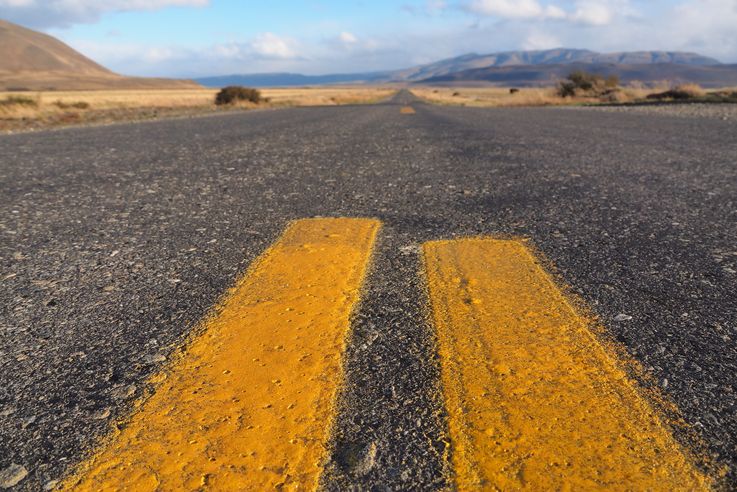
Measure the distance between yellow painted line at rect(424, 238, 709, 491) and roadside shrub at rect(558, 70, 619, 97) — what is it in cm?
3188

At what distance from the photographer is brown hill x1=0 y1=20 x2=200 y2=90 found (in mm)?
101294

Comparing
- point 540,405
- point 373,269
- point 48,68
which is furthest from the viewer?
point 48,68

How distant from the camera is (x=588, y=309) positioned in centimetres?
146

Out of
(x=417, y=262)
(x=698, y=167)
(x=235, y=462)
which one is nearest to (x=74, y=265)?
(x=417, y=262)

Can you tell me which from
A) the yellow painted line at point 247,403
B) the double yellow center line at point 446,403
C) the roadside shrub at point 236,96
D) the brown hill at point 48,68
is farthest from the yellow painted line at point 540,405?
the brown hill at point 48,68

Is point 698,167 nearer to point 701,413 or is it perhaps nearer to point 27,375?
point 701,413

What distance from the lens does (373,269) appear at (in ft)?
6.00

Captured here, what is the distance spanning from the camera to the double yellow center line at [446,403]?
83 cm

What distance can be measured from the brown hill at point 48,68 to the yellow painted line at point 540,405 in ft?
352

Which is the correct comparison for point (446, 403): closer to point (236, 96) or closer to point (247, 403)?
point (247, 403)

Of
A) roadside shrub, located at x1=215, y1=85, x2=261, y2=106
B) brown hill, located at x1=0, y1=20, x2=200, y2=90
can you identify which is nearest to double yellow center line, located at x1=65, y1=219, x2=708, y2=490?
roadside shrub, located at x1=215, y1=85, x2=261, y2=106

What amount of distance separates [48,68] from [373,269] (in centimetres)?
15918

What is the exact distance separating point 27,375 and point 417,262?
1249 mm

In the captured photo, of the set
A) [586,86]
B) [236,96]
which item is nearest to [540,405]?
[236,96]
